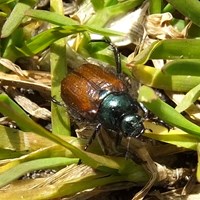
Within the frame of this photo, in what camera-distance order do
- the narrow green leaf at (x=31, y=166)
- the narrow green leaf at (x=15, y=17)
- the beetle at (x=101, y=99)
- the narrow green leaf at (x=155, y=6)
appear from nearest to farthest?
the narrow green leaf at (x=31, y=166)
the narrow green leaf at (x=15, y=17)
the beetle at (x=101, y=99)
the narrow green leaf at (x=155, y=6)

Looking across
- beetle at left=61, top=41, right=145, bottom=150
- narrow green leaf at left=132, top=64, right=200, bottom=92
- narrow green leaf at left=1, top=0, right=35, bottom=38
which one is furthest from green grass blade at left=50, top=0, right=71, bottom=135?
narrow green leaf at left=132, top=64, right=200, bottom=92

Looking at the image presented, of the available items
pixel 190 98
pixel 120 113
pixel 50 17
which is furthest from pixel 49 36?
pixel 190 98

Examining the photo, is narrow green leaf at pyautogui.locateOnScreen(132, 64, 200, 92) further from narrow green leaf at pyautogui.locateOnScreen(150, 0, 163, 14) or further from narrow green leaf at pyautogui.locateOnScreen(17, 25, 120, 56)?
narrow green leaf at pyautogui.locateOnScreen(150, 0, 163, 14)

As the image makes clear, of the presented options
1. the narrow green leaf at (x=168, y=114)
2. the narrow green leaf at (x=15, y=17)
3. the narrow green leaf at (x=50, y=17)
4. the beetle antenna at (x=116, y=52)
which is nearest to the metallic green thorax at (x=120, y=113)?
the beetle antenna at (x=116, y=52)

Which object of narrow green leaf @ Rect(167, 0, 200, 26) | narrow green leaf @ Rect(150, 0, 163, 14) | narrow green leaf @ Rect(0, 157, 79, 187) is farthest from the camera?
narrow green leaf @ Rect(150, 0, 163, 14)

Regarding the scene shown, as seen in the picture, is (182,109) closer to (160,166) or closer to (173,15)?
(160,166)

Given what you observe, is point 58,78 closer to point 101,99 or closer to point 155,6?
point 101,99

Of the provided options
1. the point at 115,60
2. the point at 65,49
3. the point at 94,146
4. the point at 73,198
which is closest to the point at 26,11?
the point at 65,49

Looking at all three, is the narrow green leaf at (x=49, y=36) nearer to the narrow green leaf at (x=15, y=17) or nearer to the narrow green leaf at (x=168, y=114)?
the narrow green leaf at (x=15, y=17)
